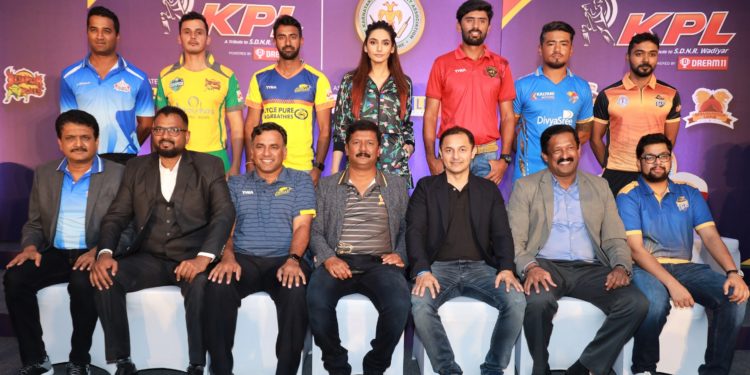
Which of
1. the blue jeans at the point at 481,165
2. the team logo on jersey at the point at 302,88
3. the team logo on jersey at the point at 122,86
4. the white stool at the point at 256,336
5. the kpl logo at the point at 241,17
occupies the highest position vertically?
the kpl logo at the point at 241,17

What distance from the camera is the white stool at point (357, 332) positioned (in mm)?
3164

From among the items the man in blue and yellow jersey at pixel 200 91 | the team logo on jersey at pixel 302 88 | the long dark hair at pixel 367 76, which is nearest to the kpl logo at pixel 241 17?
the man in blue and yellow jersey at pixel 200 91

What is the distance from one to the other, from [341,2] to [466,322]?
12.1 feet

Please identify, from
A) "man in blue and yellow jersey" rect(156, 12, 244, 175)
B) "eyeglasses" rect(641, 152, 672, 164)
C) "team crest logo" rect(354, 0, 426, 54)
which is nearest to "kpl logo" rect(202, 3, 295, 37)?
"team crest logo" rect(354, 0, 426, 54)

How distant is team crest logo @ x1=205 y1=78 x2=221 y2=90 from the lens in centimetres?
416

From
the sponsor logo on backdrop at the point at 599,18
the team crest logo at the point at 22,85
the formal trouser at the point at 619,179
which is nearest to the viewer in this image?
the formal trouser at the point at 619,179

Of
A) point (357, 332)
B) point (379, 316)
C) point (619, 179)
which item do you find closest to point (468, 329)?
point (379, 316)

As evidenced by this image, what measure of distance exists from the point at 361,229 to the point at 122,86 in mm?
2093

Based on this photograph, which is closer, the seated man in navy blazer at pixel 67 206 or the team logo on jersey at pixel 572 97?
the seated man in navy blazer at pixel 67 206

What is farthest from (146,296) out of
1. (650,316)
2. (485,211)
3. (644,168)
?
(644,168)

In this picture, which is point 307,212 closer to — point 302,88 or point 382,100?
point 382,100

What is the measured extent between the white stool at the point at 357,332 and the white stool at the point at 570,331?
0.70 meters

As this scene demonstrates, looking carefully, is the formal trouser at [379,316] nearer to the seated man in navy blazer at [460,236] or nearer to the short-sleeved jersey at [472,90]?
the seated man in navy blazer at [460,236]

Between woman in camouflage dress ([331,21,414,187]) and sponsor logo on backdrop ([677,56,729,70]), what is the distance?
10.9ft
